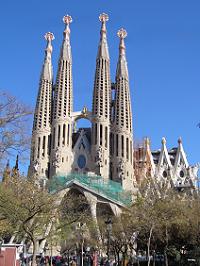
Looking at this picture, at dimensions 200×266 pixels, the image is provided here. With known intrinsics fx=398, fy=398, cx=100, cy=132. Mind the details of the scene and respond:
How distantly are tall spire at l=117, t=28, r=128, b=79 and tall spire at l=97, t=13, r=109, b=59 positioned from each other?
130 inches

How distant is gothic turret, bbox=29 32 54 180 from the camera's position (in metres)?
71.2

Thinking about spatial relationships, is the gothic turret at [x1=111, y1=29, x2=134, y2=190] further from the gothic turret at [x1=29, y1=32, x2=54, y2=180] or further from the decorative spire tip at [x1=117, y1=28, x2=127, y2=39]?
the gothic turret at [x1=29, y1=32, x2=54, y2=180]

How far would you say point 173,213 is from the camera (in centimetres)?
2903

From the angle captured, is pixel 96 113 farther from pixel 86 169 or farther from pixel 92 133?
pixel 86 169

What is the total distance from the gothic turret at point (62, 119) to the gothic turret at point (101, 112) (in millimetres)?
4720

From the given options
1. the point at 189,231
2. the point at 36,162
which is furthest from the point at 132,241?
the point at 36,162

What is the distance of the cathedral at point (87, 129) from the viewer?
7131 cm

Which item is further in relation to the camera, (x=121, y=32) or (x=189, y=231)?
(x=121, y=32)

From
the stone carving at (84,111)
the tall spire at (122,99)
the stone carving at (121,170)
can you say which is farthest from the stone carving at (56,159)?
the tall spire at (122,99)

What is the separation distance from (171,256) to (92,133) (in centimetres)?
4333

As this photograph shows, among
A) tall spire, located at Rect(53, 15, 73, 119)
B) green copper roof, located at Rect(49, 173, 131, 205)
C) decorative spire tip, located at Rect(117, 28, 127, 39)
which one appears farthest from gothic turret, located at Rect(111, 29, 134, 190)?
tall spire, located at Rect(53, 15, 73, 119)

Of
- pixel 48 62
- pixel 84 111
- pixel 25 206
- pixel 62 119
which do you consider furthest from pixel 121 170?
pixel 25 206

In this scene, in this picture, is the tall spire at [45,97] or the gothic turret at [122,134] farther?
the tall spire at [45,97]

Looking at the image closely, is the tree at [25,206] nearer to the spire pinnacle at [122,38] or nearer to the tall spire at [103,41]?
the tall spire at [103,41]
